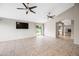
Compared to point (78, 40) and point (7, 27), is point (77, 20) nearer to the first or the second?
point (78, 40)

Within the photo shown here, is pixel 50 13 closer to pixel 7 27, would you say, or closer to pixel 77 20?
pixel 7 27

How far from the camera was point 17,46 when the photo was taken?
4.23 meters

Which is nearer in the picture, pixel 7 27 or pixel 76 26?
pixel 7 27

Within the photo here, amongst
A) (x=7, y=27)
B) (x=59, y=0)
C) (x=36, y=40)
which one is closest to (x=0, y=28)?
(x=7, y=27)

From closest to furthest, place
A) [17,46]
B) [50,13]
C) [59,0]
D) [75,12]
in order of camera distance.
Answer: [59,0] → [50,13] → [17,46] → [75,12]

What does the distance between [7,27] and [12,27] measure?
19 centimetres

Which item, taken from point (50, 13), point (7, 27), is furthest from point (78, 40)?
point (7, 27)

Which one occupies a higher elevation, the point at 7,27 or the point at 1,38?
the point at 7,27

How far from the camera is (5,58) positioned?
5.82 ft

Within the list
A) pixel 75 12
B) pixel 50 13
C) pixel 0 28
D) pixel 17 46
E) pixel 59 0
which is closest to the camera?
pixel 59 0

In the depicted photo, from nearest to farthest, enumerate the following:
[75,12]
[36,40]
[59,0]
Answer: [59,0] < [36,40] < [75,12]

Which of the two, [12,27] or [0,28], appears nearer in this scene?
[0,28]

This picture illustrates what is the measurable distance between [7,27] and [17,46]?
878 mm

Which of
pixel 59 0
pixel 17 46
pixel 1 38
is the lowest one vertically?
pixel 17 46
